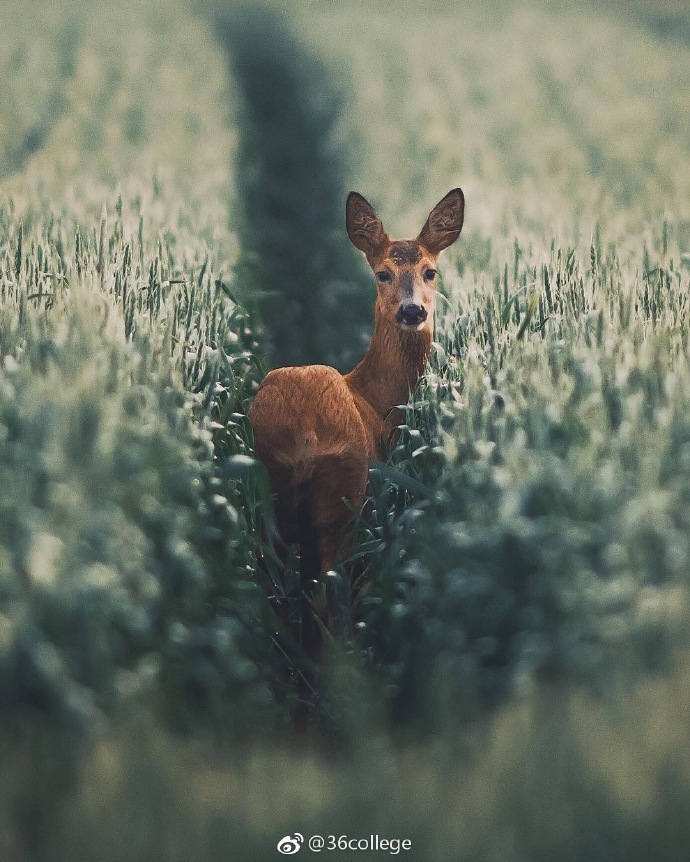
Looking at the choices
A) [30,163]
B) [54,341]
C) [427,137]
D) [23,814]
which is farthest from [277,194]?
[23,814]

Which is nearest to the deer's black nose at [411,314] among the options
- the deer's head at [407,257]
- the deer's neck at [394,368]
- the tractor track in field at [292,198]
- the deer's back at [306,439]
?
the deer's head at [407,257]

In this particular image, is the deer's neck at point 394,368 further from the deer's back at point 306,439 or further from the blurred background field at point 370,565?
the deer's back at point 306,439

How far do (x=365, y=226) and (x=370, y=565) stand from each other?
6.18 feet

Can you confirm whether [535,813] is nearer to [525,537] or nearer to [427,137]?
[525,537]

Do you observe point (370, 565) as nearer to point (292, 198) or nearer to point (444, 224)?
point (444, 224)

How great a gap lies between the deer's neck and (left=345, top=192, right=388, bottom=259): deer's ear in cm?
44

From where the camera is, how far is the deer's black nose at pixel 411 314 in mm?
5805

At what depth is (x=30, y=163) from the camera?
30.5 ft

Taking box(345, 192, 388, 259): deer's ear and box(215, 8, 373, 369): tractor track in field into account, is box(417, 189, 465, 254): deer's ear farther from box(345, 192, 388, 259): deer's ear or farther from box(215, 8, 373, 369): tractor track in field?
box(215, 8, 373, 369): tractor track in field

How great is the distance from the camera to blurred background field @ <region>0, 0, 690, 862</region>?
138 inches

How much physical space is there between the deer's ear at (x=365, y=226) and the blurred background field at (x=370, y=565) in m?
0.63

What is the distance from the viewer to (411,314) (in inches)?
228

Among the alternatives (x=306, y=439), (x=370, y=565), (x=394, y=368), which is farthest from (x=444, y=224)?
(x=370, y=565)

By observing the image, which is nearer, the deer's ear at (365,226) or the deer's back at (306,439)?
the deer's back at (306,439)
